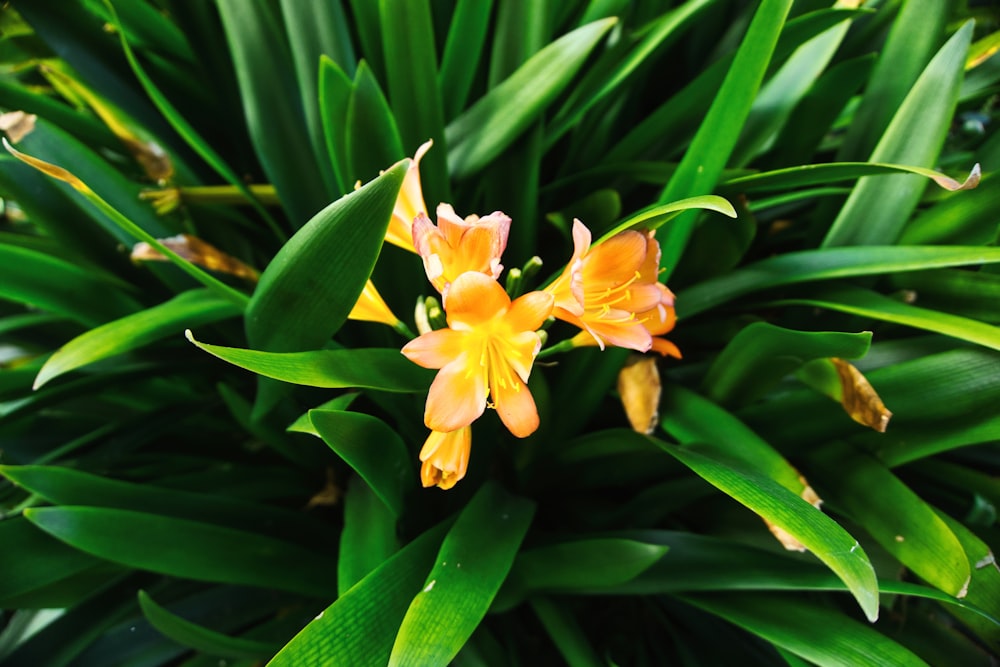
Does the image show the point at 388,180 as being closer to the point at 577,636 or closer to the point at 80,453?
the point at 577,636

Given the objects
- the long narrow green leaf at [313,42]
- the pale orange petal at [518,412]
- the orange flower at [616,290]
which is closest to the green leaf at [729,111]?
the orange flower at [616,290]

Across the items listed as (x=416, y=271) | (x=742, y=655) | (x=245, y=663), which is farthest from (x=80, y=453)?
(x=742, y=655)

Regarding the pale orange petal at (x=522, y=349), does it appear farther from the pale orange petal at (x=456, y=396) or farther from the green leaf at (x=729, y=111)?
the green leaf at (x=729, y=111)

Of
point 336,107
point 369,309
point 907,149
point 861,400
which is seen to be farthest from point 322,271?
point 907,149

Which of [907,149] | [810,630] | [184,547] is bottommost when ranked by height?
[810,630]

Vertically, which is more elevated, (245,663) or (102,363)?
(102,363)

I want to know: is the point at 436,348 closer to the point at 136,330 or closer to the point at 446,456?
the point at 446,456

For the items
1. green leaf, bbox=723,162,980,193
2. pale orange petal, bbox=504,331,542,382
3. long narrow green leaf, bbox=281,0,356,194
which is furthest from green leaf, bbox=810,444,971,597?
long narrow green leaf, bbox=281,0,356,194
